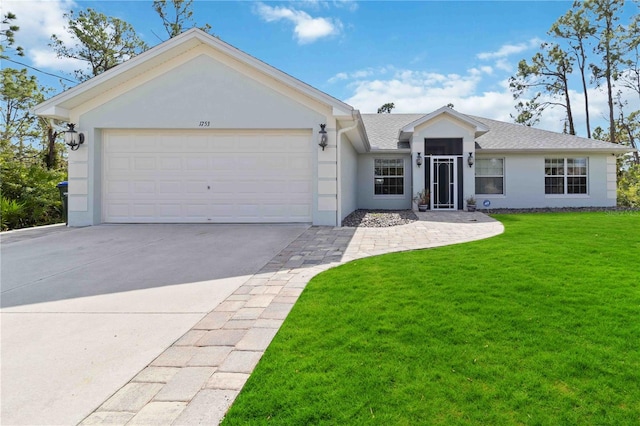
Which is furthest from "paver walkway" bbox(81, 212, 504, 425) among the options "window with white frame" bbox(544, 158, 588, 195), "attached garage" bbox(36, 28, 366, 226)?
"window with white frame" bbox(544, 158, 588, 195)

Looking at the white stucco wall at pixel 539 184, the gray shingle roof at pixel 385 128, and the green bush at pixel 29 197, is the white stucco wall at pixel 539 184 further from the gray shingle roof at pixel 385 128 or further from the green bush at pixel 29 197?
the green bush at pixel 29 197

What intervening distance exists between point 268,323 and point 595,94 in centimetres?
3177

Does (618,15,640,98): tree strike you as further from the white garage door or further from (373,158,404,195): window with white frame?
the white garage door

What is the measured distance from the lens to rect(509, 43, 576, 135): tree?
26.6 meters

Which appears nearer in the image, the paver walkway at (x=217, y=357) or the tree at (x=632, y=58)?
the paver walkway at (x=217, y=357)

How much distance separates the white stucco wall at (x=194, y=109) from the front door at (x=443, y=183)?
672 cm

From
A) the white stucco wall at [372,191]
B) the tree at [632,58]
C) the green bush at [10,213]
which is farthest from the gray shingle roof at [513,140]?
the tree at [632,58]

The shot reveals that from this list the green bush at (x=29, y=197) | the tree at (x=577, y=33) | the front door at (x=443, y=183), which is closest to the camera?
the green bush at (x=29, y=197)

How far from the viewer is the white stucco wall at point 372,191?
16.4 m

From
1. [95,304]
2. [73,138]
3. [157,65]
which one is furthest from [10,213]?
[95,304]

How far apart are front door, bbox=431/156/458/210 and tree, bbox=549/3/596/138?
1911cm

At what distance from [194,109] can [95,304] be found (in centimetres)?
728

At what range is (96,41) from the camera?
72.1 ft

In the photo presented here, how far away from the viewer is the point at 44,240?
8.20 m
